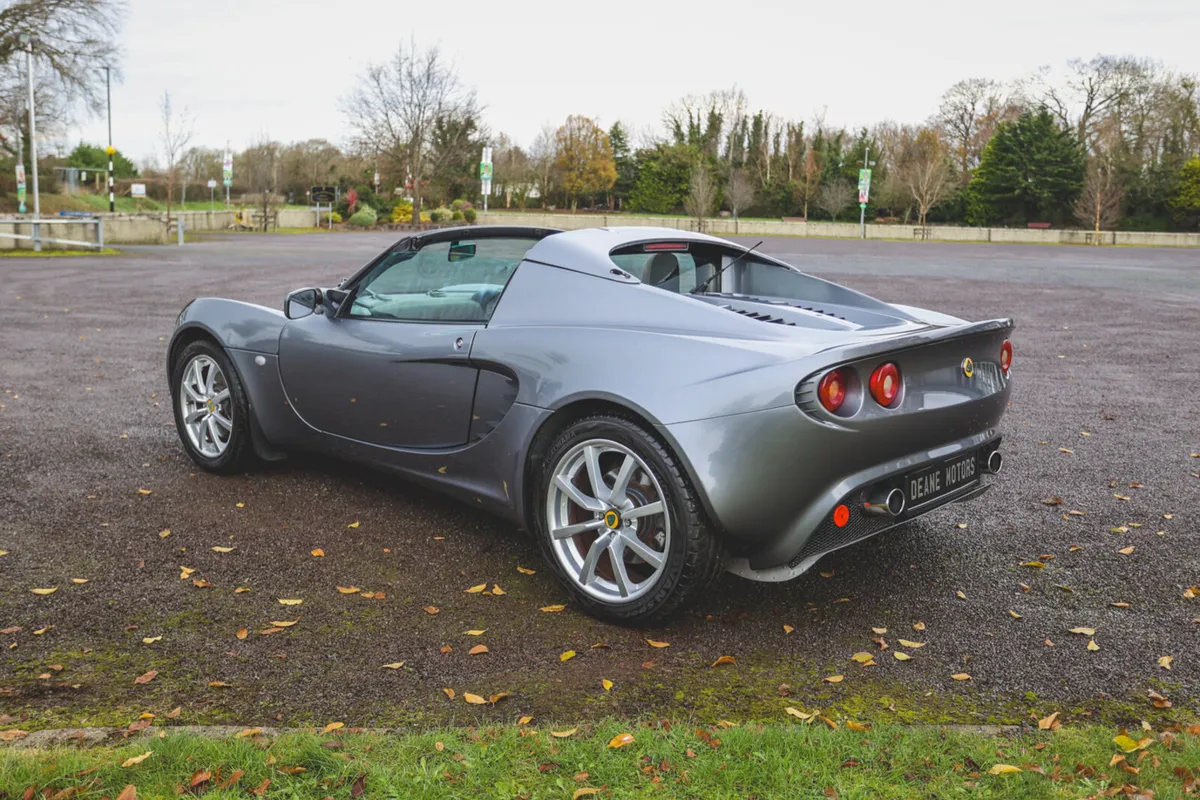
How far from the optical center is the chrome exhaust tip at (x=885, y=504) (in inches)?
144

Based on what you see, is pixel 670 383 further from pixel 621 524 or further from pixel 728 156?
pixel 728 156

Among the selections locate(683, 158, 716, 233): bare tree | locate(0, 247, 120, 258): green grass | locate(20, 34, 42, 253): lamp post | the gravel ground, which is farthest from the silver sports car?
locate(683, 158, 716, 233): bare tree

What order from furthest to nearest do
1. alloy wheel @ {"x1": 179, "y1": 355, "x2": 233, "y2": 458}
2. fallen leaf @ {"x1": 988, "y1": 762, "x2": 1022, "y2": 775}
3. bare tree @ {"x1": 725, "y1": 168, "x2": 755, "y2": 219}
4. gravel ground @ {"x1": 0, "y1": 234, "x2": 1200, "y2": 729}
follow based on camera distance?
bare tree @ {"x1": 725, "y1": 168, "x2": 755, "y2": 219}
alloy wheel @ {"x1": 179, "y1": 355, "x2": 233, "y2": 458}
gravel ground @ {"x1": 0, "y1": 234, "x2": 1200, "y2": 729}
fallen leaf @ {"x1": 988, "y1": 762, "x2": 1022, "y2": 775}

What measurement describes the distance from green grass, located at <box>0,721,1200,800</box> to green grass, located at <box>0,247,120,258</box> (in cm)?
2628

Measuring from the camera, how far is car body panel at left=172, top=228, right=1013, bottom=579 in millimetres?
3463

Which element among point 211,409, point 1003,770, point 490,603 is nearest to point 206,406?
point 211,409

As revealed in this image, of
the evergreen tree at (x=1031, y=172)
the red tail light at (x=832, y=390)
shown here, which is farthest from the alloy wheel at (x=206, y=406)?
the evergreen tree at (x=1031, y=172)

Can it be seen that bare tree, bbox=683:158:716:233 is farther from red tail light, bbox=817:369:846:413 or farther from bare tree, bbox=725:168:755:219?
red tail light, bbox=817:369:846:413

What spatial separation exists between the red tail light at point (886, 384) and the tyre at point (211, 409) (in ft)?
11.0

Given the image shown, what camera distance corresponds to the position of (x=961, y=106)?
84.8 metres

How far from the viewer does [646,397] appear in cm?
362

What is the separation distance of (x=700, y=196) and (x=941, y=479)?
57952 mm

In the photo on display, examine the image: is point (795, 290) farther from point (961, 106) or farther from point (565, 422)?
point (961, 106)

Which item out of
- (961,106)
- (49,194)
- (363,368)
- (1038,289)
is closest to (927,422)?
(363,368)
